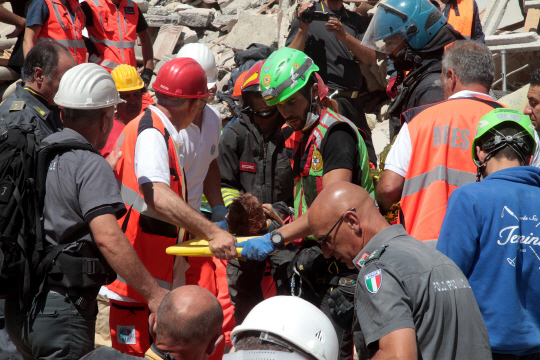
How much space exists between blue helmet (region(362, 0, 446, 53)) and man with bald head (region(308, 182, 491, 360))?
2630 millimetres

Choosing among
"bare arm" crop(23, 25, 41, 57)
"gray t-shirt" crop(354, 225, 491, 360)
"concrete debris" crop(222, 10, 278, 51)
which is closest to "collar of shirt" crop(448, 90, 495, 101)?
"gray t-shirt" crop(354, 225, 491, 360)

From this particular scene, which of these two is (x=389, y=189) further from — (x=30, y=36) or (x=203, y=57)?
(x=30, y=36)

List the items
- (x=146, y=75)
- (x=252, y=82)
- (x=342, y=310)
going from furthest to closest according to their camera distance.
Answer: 1. (x=146, y=75)
2. (x=252, y=82)
3. (x=342, y=310)

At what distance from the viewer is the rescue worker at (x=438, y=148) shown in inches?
136

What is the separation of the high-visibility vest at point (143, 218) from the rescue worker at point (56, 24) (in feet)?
10.8

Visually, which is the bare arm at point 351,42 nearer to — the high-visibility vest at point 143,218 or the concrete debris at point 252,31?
the high-visibility vest at point 143,218

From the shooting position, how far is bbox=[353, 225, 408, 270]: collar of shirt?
2.31 metres

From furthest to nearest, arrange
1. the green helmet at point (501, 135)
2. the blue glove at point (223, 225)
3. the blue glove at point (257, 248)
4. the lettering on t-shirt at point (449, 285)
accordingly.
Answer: the blue glove at point (223, 225), the blue glove at point (257, 248), the green helmet at point (501, 135), the lettering on t-shirt at point (449, 285)

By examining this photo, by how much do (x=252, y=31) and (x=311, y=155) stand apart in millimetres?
6583

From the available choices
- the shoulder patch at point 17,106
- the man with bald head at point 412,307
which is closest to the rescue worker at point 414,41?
the man with bald head at point 412,307

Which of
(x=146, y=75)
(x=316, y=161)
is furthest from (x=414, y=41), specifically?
(x=146, y=75)

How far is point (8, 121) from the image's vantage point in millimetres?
4172

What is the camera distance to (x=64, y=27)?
6.56 meters

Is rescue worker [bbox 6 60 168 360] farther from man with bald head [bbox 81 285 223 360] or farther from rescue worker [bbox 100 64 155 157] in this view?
rescue worker [bbox 100 64 155 157]
